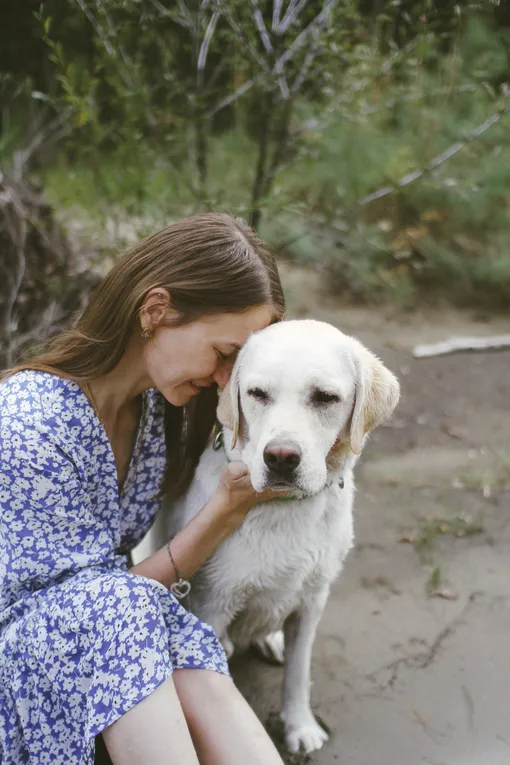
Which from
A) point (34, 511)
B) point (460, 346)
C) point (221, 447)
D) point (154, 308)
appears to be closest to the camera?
point (34, 511)

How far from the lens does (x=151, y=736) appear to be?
1610 mm

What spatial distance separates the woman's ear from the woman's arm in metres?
0.43

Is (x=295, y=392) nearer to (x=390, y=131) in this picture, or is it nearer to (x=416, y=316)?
(x=416, y=316)

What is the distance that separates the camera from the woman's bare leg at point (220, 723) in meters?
1.74

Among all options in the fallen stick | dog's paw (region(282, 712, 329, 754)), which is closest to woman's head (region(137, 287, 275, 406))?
dog's paw (region(282, 712, 329, 754))

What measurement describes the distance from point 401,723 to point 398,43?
3.19 metres

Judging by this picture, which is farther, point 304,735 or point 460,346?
point 460,346

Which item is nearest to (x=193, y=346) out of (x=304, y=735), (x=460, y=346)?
(x=304, y=735)

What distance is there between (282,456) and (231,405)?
11.6 inches

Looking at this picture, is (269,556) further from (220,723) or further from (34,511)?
(34,511)

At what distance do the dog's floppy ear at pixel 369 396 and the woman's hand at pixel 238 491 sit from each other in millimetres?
255

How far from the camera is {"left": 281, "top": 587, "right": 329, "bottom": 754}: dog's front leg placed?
2.23 m

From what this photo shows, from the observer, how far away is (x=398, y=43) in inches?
151

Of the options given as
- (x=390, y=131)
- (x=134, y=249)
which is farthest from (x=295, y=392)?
(x=390, y=131)
